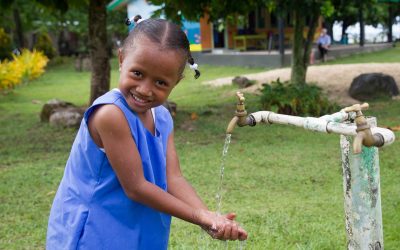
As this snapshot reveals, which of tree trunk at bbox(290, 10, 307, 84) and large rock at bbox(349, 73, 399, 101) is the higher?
tree trunk at bbox(290, 10, 307, 84)

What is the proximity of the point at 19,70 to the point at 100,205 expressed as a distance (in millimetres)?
13871

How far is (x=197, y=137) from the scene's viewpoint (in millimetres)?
6840

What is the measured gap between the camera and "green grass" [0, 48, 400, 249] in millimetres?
3564

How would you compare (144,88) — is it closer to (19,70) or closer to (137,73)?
(137,73)

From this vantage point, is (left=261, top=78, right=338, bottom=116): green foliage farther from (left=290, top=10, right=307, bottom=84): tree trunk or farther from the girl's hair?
the girl's hair

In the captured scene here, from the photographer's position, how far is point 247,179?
485 cm

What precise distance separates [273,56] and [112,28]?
9.32 metres

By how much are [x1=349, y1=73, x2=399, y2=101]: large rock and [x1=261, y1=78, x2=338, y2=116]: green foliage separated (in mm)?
1746

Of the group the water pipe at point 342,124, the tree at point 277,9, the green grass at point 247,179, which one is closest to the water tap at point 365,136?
the water pipe at point 342,124

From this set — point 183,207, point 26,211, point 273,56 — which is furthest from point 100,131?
A: point 273,56

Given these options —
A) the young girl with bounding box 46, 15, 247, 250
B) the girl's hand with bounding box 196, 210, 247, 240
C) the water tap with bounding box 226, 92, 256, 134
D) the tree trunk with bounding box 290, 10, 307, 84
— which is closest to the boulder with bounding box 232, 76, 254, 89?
the tree trunk with bounding box 290, 10, 307, 84

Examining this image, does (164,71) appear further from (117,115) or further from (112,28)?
(112,28)

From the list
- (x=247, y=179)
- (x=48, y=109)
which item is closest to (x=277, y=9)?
(x=48, y=109)

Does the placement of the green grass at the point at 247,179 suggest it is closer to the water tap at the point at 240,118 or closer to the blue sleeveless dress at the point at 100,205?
the water tap at the point at 240,118
